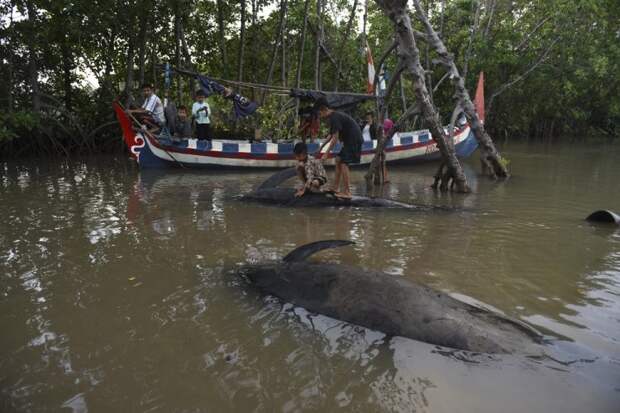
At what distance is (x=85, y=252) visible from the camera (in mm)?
5402

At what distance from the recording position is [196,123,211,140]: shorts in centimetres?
1309

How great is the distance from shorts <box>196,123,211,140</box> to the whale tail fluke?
31.1 ft

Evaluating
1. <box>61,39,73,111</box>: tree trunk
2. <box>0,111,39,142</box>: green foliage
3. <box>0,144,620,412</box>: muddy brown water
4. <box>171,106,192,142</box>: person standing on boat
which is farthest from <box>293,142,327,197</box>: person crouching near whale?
<box>61,39,73,111</box>: tree trunk

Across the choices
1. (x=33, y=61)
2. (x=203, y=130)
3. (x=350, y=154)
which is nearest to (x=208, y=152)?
(x=203, y=130)

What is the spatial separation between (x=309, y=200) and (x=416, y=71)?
320cm

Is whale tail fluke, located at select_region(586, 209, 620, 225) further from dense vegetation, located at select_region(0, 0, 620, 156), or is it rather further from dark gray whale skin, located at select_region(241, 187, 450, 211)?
dense vegetation, located at select_region(0, 0, 620, 156)

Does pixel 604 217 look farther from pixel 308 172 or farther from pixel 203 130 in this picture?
pixel 203 130

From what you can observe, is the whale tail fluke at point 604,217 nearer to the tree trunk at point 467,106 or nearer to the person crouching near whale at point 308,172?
the person crouching near whale at point 308,172

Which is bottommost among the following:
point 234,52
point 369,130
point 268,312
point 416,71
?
point 268,312

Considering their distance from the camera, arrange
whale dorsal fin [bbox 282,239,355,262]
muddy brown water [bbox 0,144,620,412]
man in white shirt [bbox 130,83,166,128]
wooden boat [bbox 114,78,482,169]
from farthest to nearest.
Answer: wooden boat [bbox 114,78,482,169]
man in white shirt [bbox 130,83,166,128]
whale dorsal fin [bbox 282,239,355,262]
muddy brown water [bbox 0,144,620,412]

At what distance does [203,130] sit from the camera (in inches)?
518

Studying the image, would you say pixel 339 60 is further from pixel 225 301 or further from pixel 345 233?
pixel 225 301

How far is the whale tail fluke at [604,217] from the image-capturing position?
657 centimetres

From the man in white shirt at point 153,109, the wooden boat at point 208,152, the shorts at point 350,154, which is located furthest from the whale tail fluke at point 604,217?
the man in white shirt at point 153,109
